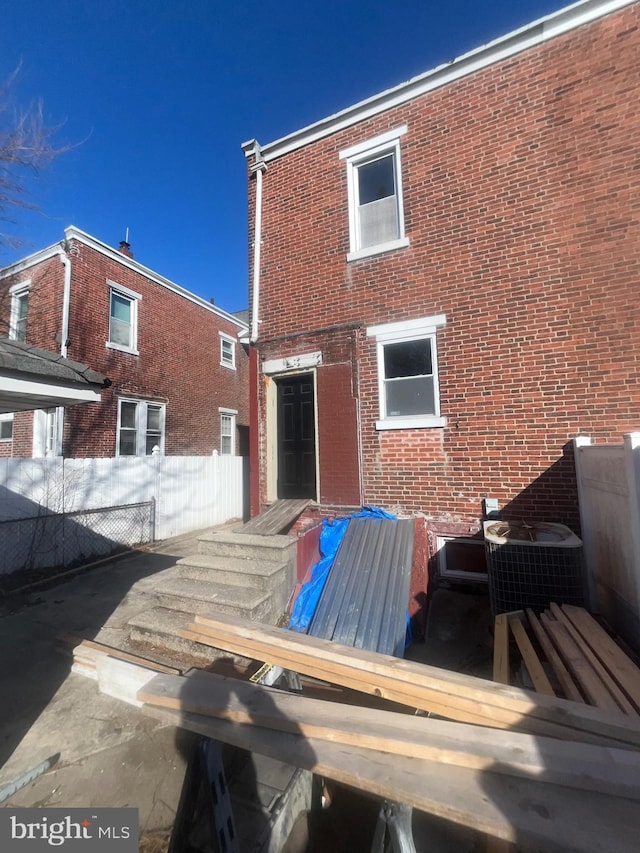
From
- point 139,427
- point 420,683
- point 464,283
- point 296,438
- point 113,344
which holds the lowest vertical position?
point 420,683

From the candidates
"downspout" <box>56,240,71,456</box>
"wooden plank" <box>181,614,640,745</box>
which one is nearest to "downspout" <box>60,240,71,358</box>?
"downspout" <box>56,240,71,456</box>

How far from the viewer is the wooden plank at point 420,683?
2.04 m

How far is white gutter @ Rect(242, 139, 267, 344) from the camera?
23.9 feet

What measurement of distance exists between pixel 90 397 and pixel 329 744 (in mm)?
2961

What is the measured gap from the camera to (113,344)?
10859 mm

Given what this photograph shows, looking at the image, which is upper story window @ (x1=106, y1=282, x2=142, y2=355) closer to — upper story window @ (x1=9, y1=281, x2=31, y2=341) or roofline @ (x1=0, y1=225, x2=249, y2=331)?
roofline @ (x1=0, y1=225, x2=249, y2=331)

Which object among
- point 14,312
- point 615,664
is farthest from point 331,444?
point 14,312

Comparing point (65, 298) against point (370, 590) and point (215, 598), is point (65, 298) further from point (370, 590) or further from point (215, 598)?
point (370, 590)

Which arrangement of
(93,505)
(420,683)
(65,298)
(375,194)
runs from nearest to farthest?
(420,683) → (375,194) → (93,505) → (65,298)

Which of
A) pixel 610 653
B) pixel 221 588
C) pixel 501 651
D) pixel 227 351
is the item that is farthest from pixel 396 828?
pixel 227 351

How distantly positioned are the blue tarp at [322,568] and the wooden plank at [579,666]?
8.25 feet

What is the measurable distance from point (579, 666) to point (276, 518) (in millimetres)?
4123

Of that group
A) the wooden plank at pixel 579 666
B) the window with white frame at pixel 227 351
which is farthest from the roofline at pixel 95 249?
the wooden plank at pixel 579 666

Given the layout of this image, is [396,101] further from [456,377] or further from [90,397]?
[90,397]
